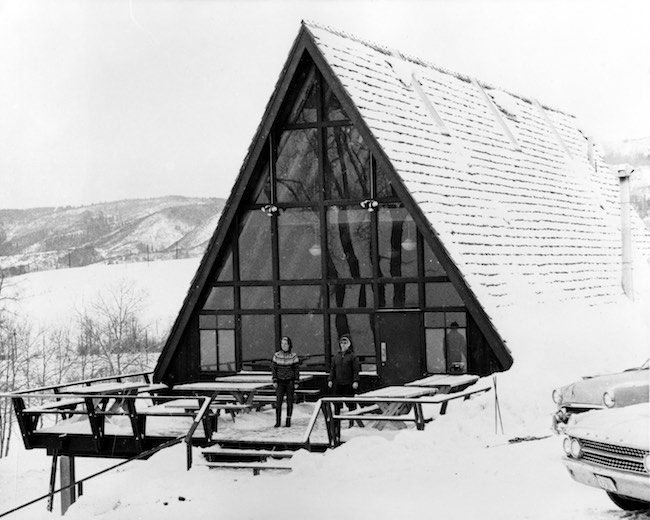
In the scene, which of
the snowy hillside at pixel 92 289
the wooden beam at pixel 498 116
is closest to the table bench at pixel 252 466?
the wooden beam at pixel 498 116

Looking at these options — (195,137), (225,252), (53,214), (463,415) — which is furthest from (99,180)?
(463,415)

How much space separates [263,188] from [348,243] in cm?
190

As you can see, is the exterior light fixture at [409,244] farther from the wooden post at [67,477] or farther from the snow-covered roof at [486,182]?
the wooden post at [67,477]

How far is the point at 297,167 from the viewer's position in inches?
642

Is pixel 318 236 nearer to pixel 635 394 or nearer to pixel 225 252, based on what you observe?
pixel 225 252

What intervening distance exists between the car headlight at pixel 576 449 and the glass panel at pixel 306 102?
9123 mm

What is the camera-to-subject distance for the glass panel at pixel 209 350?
1678cm

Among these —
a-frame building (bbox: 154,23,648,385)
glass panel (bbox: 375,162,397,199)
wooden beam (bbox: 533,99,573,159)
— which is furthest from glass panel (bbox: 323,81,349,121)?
wooden beam (bbox: 533,99,573,159)

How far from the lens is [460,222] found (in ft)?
51.3

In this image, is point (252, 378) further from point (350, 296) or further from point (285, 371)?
point (285, 371)

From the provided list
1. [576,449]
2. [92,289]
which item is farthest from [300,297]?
[92,289]

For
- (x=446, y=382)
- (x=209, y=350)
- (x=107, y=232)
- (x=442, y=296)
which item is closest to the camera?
(x=446, y=382)

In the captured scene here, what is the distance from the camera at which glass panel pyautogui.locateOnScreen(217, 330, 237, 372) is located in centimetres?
1668

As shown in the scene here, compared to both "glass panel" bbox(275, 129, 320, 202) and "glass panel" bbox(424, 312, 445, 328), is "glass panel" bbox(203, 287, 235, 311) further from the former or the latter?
"glass panel" bbox(424, 312, 445, 328)
